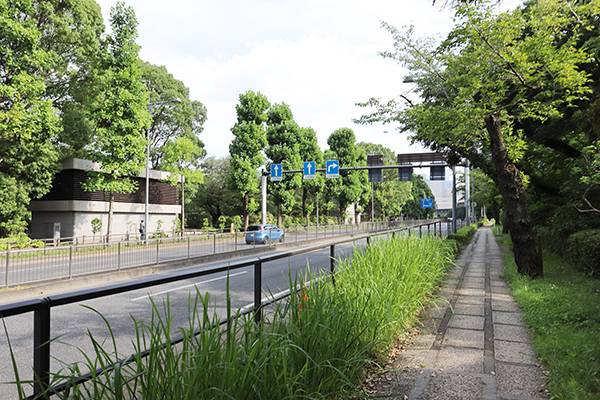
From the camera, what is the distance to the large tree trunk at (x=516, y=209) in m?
8.25

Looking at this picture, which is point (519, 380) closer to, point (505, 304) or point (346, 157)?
point (505, 304)

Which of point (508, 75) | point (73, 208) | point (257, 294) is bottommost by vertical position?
point (257, 294)

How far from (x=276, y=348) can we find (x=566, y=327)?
4.15 meters

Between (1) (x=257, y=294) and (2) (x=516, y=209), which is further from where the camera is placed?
(2) (x=516, y=209)

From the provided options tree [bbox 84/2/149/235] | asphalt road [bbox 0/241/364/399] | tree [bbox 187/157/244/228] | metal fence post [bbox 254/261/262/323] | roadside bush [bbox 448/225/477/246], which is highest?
tree [bbox 84/2/149/235]

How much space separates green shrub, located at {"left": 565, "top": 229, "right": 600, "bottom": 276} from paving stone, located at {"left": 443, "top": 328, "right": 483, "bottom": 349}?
4.84 meters

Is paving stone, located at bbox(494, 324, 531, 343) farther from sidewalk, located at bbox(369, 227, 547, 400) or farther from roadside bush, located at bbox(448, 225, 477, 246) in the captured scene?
roadside bush, located at bbox(448, 225, 477, 246)

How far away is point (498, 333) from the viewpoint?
466cm

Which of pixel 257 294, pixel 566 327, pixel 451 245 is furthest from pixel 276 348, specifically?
pixel 451 245

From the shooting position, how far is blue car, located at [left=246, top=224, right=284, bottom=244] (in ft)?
72.3

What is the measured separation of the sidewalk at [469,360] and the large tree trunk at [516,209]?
253 cm

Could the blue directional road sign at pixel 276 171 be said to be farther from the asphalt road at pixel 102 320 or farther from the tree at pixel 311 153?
the asphalt road at pixel 102 320

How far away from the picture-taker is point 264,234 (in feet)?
76.7

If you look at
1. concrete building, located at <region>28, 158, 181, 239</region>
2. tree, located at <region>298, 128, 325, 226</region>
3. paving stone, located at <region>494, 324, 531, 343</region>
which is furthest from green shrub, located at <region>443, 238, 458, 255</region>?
tree, located at <region>298, 128, 325, 226</region>
